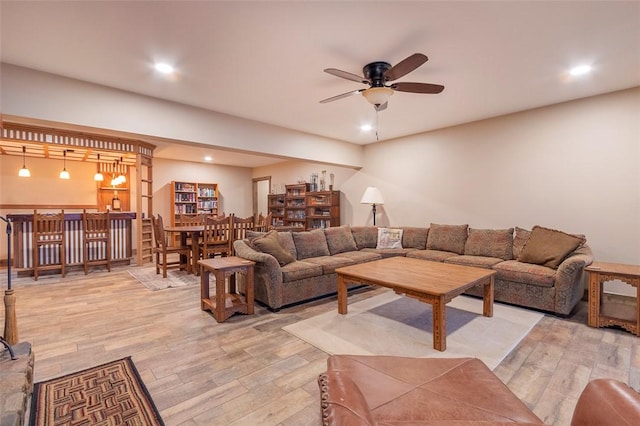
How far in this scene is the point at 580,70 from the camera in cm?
304

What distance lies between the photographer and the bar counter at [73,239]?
5004 millimetres

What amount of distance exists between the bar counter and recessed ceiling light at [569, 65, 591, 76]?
23.5ft

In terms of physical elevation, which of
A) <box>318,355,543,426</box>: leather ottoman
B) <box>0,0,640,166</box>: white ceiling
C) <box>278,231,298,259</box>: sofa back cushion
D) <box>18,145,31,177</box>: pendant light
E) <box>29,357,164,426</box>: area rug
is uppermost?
<box>0,0,640,166</box>: white ceiling

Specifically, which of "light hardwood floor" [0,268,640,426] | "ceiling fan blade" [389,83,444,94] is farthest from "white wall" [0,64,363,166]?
"ceiling fan blade" [389,83,444,94]

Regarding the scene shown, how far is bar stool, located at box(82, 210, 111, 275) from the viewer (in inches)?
213

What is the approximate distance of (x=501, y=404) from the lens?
118cm

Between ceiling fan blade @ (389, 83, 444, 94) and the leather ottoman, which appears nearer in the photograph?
the leather ottoman

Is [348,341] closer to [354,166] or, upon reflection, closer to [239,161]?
[354,166]

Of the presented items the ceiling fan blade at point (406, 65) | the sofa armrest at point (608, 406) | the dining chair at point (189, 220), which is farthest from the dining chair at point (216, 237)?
the sofa armrest at point (608, 406)

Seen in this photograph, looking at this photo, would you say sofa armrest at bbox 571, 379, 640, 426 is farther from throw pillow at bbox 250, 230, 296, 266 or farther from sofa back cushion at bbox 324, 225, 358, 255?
sofa back cushion at bbox 324, 225, 358, 255

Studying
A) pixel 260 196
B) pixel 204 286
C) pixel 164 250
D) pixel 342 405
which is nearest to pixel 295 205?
pixel 260 196

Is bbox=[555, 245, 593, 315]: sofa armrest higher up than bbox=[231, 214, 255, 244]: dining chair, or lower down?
lower down

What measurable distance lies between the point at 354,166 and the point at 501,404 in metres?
5.55

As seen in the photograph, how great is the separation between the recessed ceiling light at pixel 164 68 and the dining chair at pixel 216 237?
8.26 feet
